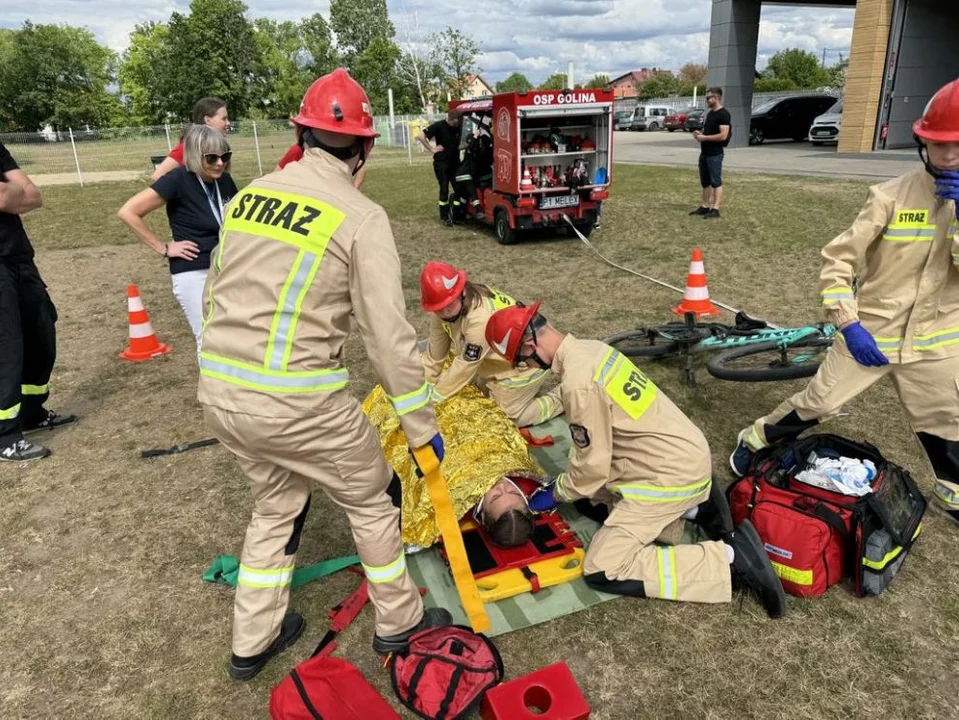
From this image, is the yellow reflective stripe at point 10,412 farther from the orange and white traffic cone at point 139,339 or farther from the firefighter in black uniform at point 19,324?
the orange and white traffic cone at point 139,339

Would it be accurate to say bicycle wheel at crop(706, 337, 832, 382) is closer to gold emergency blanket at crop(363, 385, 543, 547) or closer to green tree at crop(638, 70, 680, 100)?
gold emergency blanket at crop(363, 385, 543, 547)

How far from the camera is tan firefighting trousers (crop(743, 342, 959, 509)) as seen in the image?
3.35 m

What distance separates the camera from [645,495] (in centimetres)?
325

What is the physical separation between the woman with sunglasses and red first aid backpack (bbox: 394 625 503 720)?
8.37 ft

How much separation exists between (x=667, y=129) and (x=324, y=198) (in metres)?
42.7

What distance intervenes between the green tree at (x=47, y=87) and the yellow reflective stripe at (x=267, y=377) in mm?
72457

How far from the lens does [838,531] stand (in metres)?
3.09

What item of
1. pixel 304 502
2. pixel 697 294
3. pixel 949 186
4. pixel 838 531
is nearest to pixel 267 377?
pixel 304 502

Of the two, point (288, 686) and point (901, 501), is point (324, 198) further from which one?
point (901, 501)

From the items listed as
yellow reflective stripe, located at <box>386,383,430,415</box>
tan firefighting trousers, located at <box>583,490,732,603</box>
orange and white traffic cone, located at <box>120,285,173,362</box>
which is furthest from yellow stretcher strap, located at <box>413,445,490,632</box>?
orange and white traffic cone, located at <box>120,285,173,362</box>

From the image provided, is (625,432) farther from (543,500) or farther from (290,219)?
(290,219)

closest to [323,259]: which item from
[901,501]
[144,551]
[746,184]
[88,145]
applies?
[144,551]

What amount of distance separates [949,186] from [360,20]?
81892 millimetres

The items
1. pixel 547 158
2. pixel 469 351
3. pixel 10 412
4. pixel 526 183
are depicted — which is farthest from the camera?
pixel 547 158
